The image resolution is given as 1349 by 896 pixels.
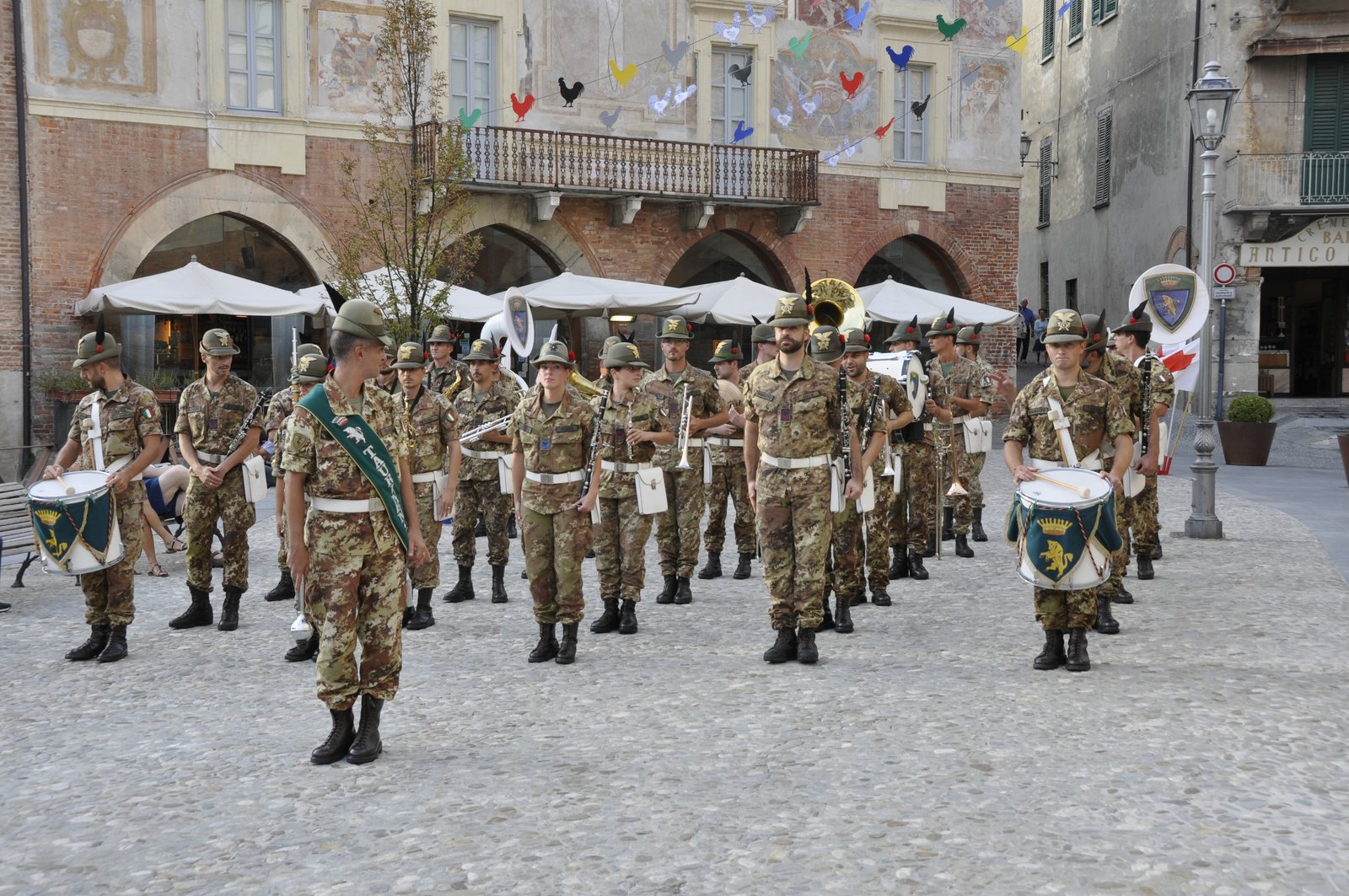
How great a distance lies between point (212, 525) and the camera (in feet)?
30.7

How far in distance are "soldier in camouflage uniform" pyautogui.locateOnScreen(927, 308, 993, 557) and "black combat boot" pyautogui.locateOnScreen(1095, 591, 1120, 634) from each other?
3350mm

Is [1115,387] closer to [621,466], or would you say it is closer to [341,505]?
[621,466]

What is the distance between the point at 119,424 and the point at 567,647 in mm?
3259

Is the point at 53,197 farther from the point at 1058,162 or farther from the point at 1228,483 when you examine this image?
the point at 1058,162

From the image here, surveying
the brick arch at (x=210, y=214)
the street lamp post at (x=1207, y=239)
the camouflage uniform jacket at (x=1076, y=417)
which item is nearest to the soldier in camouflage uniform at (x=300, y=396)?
the camouflage uniform jacket at (x=1076, y=417)

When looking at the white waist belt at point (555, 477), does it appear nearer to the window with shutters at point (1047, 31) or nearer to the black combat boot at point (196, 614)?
the black combat boot at point (196, 614)

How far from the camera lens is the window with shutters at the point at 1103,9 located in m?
34.3

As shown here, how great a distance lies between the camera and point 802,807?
5395mm

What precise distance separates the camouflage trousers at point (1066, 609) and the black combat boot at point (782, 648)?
141 cm

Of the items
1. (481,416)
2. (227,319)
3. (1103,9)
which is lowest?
(481,416)

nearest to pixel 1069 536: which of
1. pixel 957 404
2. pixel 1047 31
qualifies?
pixel 957 404

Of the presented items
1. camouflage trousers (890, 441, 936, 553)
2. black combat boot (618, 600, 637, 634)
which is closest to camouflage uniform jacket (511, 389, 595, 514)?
black combat boot (618, 600, 637, 634)

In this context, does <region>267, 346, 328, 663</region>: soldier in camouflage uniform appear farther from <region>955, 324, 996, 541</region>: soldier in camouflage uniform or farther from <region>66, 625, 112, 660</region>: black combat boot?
<region>955, 324, 996, 541</region>: soldier in camouflage uniform

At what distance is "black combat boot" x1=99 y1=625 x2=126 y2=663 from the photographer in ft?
27.2
